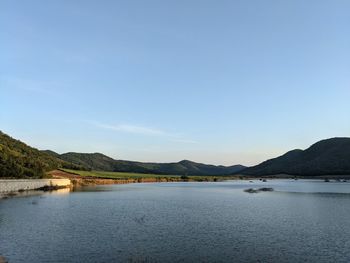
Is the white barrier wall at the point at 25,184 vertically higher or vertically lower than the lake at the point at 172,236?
higher

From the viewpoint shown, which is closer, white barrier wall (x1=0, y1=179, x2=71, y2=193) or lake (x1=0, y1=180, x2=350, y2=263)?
lake (x1=0, y1=180, x2=350, y2=263)

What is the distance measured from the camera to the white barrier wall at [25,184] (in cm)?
11650

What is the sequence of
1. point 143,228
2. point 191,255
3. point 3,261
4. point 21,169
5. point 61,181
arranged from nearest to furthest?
point 3,261 → point 191,255 → point 143,228 → point 21,169 → point 61,181

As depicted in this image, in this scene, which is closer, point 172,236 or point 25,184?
point 172,236

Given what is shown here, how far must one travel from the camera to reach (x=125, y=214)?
69.2m

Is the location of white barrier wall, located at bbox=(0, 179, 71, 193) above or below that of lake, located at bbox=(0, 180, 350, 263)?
above

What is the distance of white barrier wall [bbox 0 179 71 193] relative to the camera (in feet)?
382

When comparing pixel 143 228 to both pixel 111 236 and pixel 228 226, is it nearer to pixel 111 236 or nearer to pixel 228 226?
pixel 111 236

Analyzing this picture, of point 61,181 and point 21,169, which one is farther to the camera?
point 61,181

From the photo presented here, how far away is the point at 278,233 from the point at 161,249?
18.0 meters

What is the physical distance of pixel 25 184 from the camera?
13088 cm

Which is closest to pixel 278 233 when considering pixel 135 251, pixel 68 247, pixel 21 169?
pixel 135 251

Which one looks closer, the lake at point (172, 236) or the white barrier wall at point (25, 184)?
the lake at point (172, 236)

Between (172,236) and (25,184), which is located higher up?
(25,184)
